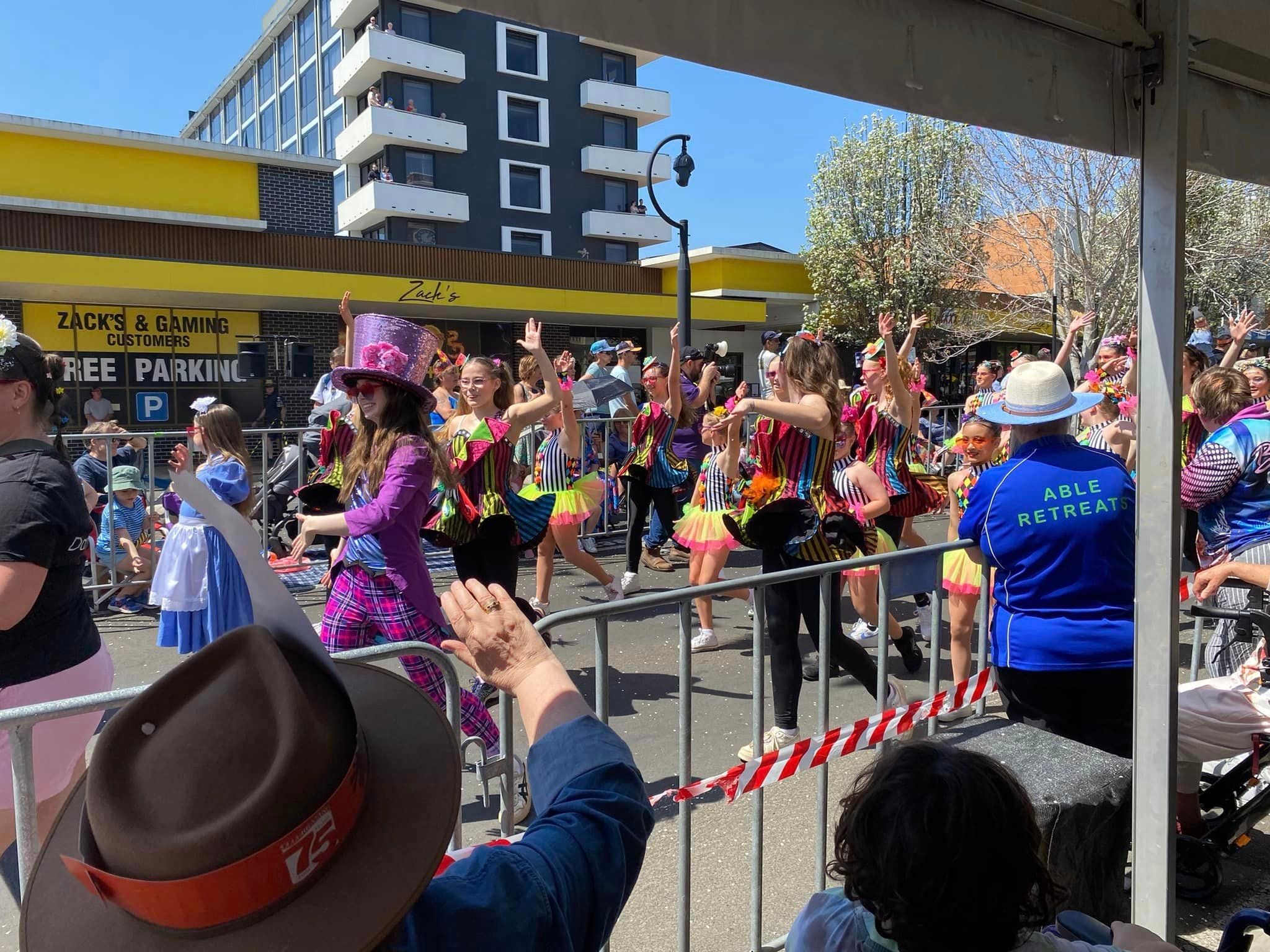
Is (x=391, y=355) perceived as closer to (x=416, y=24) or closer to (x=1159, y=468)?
(x=1159, y=468)

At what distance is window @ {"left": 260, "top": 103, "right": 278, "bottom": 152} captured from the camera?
186 ft

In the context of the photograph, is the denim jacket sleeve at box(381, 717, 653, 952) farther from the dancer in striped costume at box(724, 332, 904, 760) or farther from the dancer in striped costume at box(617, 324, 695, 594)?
the dancer in striped costume at box(617, 324, 695, 594)

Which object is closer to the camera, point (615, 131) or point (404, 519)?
point (404, 519)

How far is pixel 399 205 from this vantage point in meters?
39.8

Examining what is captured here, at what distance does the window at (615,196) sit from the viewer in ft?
153

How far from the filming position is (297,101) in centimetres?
5219

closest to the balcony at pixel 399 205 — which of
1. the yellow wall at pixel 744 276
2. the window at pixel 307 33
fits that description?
the window at pixel 307 33

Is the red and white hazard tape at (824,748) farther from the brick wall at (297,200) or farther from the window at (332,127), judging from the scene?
the window at (332,127)

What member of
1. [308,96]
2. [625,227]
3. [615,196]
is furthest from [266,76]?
[625,227]

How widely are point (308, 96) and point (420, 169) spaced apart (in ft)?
45.1

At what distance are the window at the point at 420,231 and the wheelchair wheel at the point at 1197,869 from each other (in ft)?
134

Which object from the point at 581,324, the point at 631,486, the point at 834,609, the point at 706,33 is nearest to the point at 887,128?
the point at 581,324

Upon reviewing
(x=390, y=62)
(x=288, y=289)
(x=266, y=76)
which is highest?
(x=266, y=76)

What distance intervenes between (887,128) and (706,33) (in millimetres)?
33025
